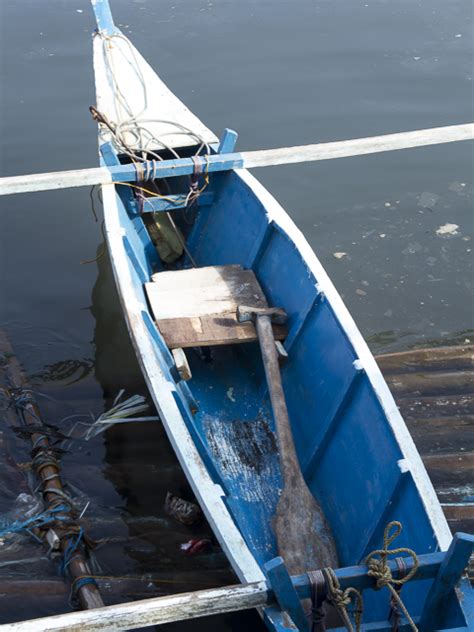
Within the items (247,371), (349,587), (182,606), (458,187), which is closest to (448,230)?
(458,187)

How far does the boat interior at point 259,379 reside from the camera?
14.9 feet

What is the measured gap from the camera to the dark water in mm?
6215

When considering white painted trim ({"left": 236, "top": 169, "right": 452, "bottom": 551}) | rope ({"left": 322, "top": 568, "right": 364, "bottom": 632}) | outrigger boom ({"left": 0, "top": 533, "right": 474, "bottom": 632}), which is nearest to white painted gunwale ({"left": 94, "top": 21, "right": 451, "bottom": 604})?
white painted trim ({"left": 236, "top": 169, "right": 452, "bottom": 551})

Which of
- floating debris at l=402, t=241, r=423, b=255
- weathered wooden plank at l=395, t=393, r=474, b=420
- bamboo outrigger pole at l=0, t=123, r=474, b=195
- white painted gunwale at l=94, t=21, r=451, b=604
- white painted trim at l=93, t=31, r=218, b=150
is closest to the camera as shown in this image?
white painted gunwale at l=94, t=21, r=451, b=604

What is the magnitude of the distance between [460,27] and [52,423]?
1144 cm

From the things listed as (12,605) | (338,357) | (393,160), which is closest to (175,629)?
(12,605)

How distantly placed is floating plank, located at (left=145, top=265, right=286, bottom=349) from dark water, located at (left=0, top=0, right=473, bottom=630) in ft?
3.44

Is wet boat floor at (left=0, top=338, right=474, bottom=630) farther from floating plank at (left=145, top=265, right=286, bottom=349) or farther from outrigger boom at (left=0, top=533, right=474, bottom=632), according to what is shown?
outrigger boom at (left=0, top=533, right=474, bottom=632)

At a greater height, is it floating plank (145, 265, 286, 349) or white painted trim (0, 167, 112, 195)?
white painted trim (0, 167, 112, 195)

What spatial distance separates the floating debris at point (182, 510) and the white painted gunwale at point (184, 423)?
912mm

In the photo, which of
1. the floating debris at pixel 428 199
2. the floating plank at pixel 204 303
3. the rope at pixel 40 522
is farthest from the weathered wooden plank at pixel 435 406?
the floating debris at pixel 428 199

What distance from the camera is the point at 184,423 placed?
16.2 feet

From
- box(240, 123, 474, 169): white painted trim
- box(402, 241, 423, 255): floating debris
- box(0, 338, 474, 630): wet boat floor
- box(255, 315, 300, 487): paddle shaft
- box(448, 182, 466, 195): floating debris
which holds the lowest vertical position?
box(0, 338, 474, 630): wet boat floor

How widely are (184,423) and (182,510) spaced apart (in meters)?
0.96
